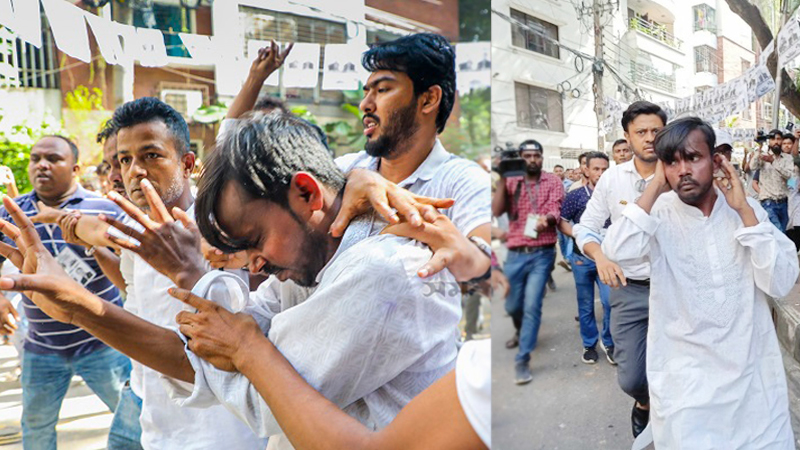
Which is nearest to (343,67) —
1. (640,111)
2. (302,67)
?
(302,67)

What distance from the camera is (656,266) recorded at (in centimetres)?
126

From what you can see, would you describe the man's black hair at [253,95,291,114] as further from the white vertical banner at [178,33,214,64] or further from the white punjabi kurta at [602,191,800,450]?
the white punjabi kurta at [602,191,800,450]

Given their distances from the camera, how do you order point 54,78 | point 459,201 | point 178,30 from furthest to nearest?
point 54,78 < point 178,30 < point 459,201

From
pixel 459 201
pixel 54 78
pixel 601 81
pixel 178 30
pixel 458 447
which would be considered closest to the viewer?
pixel 458 447

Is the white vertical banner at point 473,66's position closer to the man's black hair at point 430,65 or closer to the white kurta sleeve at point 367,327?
the man's black hair at point 430,65

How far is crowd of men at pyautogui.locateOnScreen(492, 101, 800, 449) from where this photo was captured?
1.23 m

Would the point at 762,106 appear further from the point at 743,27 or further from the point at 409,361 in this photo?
the point at 409,361

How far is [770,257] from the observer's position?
4.01ft

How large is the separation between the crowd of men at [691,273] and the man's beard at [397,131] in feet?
1.22

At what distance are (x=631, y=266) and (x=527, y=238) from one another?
1.33ft

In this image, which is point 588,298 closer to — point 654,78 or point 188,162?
point 654,78

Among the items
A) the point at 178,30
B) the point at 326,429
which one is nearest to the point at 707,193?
the point at 326,429

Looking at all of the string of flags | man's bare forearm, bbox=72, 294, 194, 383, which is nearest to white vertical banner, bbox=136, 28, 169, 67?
the string of flags

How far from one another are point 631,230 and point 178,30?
1026 millimetres
